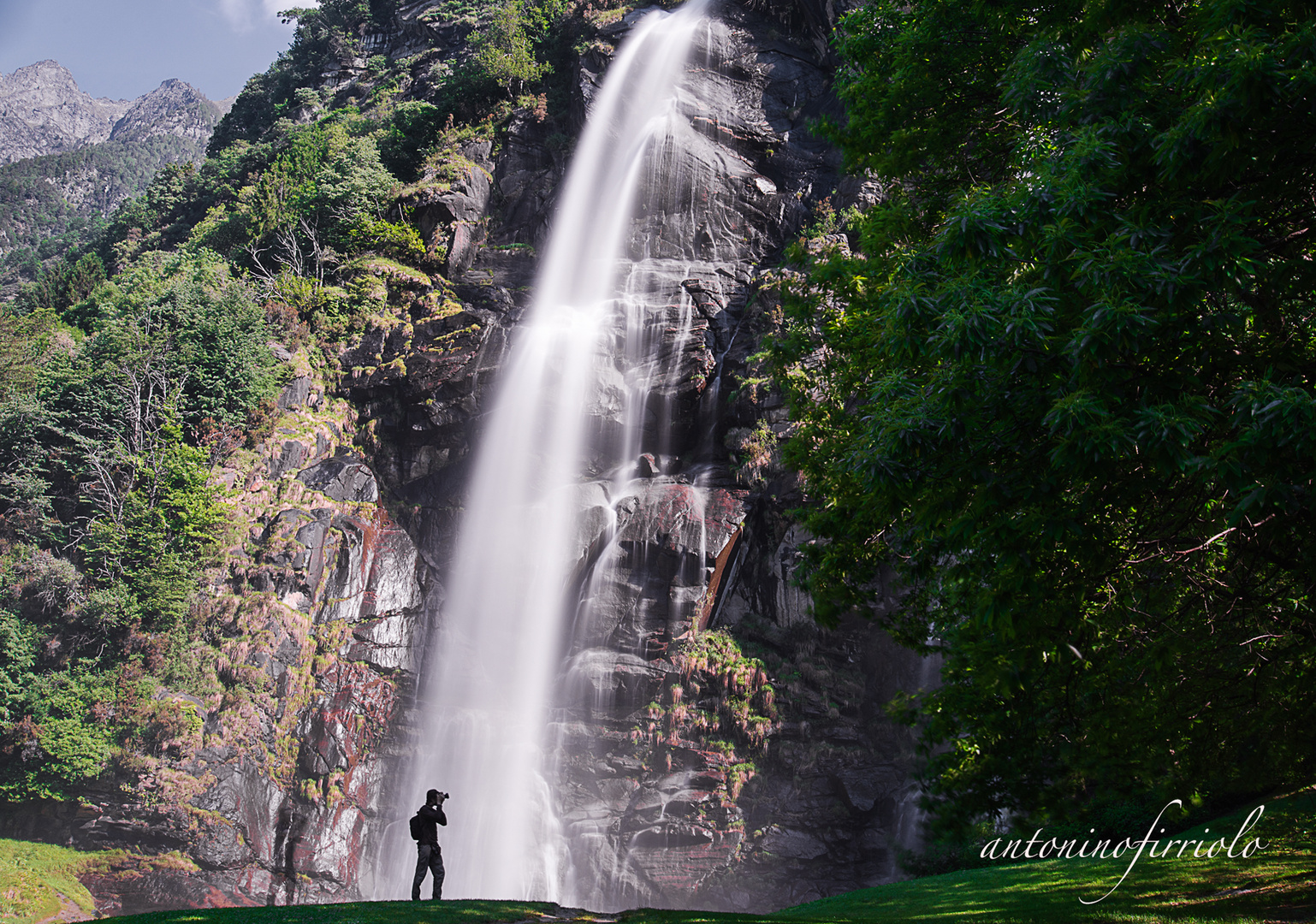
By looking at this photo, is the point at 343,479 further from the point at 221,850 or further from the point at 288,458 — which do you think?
the point at 221,850

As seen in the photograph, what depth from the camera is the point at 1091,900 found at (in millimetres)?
8031

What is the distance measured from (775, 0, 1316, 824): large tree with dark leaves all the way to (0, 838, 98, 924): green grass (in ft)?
63.9

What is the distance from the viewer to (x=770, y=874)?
65.3ft

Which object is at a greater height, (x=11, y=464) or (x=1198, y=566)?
(x=11, y=464)

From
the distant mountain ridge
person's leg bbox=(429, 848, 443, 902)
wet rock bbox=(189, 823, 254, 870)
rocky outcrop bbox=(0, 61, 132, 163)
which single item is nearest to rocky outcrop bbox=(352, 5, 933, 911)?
wet rock bbox=(189, 823, 254, 870)

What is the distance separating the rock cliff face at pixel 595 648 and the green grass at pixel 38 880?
71 cm

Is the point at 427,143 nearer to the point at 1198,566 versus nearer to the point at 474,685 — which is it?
the point at 474,685

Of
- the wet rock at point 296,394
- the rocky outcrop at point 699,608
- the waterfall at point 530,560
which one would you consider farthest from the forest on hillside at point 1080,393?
the wet rock at point 296,394

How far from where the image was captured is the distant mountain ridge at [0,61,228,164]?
144 metres

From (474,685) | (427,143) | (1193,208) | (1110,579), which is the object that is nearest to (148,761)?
(474,685)

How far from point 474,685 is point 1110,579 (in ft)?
70.8

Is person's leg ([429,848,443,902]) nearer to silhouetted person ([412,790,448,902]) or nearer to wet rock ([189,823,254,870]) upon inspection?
silhouetted person ([412,790,448,902])

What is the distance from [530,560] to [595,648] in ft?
13.0

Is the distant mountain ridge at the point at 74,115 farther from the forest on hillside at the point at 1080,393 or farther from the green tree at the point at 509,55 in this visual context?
the forest on hillside at the point at 1080,393
